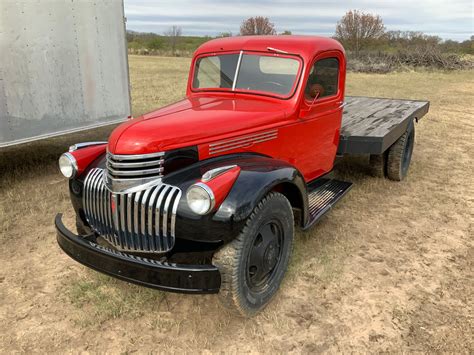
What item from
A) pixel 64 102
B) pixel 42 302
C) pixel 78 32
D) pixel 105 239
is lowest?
pixel 42 302

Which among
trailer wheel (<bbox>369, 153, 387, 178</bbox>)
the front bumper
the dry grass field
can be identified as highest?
the front bumper

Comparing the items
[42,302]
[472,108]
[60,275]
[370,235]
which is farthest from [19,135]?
[472,108]

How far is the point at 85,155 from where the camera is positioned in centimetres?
321

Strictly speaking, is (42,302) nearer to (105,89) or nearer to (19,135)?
(19,135)

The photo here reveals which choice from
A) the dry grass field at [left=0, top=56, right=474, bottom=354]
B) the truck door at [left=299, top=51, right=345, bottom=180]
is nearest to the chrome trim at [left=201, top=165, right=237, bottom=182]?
the dry grass field at [left=0, top=56, right=474, bottom=354]

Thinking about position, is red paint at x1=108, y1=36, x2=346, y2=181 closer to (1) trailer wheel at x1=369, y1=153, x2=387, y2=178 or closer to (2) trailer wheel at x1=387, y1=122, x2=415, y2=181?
(1) trailer wheel at x1=369, y1=153, x2=387, y2=178

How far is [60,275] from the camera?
3.40 metres

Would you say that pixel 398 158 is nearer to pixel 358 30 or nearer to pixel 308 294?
pixel 308 294

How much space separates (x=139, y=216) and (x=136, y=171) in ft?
0.96

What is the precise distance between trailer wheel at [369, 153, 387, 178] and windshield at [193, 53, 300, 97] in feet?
7.59

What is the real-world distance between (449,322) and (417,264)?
2.63 feet

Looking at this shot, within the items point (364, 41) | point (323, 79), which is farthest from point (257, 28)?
point (323, 79)

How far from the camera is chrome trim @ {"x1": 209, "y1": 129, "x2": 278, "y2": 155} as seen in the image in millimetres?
2978

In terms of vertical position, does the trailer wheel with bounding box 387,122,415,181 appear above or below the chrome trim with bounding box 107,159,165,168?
below
